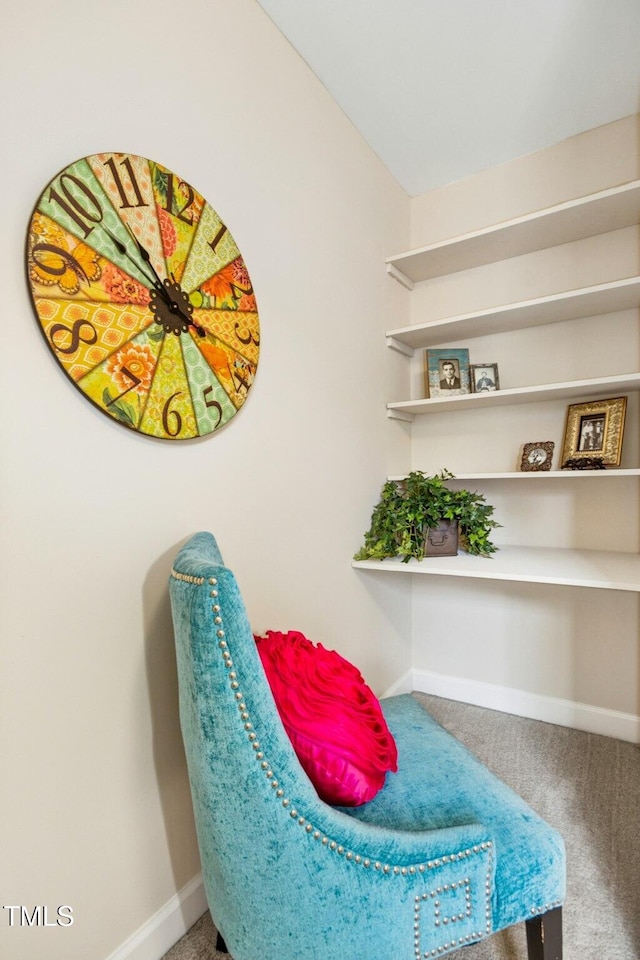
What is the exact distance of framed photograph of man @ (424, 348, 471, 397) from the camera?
2.30 meters

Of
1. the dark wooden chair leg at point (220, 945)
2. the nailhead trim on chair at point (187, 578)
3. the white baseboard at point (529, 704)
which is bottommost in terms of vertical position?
the dark wooden chair leg at point (220, 945)

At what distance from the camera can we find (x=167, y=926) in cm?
119

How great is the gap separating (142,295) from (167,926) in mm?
1510

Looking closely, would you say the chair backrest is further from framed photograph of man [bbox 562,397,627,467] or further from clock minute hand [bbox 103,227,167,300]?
framed photograph of man [bbox 562,397,627,467]

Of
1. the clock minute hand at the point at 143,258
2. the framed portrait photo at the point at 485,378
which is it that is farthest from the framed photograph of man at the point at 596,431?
the clock minute hand at the point at 143,258

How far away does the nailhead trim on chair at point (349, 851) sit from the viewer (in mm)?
799

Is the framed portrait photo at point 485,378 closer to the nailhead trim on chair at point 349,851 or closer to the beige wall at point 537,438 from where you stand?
the beige wall at point 537,438

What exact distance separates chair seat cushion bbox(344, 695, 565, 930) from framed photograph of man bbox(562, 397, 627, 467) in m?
1.34

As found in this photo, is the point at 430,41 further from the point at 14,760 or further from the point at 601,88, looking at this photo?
the point at 14,760

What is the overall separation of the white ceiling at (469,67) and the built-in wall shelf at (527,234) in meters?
0.40

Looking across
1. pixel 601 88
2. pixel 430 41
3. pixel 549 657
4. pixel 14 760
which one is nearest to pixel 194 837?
pixel 14 760

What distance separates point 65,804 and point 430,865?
0.72 metres

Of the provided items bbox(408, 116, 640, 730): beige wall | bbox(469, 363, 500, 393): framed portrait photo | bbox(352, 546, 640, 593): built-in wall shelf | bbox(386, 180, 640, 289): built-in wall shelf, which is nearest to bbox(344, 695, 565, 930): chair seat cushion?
bbox(352, 546, 640, 593): built-in wall shelf

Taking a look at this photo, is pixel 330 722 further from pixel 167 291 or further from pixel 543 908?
pixel 167 291
